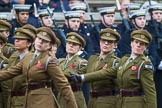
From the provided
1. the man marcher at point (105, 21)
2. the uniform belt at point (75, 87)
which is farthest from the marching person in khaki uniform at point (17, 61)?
the man marcher at point (105, 21)

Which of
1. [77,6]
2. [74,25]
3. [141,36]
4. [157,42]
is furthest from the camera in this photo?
[77,6]

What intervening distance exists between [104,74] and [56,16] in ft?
14.3

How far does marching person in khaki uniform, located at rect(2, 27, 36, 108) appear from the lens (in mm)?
10289

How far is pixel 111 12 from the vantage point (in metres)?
14.2

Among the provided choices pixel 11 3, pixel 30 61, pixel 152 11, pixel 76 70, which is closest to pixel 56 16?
pixel 11 3

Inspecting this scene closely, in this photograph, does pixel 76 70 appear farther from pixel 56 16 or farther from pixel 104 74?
pixel 56 16

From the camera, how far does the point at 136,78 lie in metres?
10.4

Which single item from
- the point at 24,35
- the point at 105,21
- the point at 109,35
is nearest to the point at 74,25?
the point at 105,21

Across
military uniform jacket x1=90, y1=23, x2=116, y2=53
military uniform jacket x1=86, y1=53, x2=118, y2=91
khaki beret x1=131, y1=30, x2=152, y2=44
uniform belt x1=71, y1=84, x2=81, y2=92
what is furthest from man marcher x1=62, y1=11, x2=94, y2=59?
khaki beret x1=131, y1=30, x2=152, y2=44

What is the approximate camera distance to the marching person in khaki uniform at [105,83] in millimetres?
10984

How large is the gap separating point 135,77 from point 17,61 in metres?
1.72

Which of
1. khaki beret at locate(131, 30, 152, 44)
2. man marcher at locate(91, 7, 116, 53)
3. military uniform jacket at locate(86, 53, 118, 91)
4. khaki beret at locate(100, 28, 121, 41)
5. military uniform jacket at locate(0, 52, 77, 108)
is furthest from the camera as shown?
man marcher at locate(91, 7, 116, 53)

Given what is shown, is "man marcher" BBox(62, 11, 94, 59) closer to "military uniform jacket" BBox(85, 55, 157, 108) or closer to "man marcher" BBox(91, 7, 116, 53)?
"man marcher" BBox(91, 7, 116, 53)

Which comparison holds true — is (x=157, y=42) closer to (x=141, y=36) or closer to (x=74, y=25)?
(x=74, y=25)
